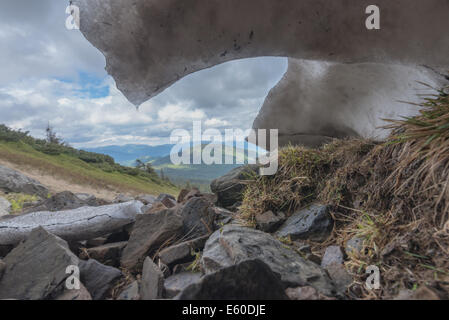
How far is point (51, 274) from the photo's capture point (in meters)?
1.96

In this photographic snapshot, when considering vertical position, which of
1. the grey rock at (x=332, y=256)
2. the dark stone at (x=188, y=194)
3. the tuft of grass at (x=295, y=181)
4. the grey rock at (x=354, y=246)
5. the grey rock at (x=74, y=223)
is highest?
the tuft of grass at (x=295, y=181)

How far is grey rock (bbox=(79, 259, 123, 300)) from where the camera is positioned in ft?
6.55

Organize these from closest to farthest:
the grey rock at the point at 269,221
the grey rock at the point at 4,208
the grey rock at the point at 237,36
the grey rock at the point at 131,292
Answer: the grey rock at the point at 131,292
the grey rock at the point at 237,36
the grey rock at the point at 269,221
the grey rock at the point at 4,208

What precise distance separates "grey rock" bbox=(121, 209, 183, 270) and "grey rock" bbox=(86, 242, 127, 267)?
110 millimetres

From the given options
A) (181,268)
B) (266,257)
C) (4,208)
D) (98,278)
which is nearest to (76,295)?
(98,278)

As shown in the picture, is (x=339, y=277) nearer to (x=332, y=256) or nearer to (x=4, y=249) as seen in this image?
(x=332, y=256)

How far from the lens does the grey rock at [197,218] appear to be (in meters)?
2.81

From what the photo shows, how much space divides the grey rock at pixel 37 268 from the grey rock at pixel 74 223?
438 millimetres

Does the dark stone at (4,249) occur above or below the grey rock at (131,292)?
above

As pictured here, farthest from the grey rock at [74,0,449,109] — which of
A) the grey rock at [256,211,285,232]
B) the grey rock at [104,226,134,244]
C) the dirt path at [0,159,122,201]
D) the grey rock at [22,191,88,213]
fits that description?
the dirt path at [0,159,122,201]

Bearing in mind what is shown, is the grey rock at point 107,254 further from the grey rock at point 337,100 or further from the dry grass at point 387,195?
the grey rock at point 337,100

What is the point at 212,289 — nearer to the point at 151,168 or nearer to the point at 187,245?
the point at 187,245

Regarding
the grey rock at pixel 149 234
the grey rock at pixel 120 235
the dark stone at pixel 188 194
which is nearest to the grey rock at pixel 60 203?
the dark stone at pixel 188 194

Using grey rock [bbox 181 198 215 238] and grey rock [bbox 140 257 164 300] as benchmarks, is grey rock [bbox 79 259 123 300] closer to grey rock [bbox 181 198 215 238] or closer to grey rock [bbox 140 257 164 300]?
grey rock [bbox 140 257 164 300]
